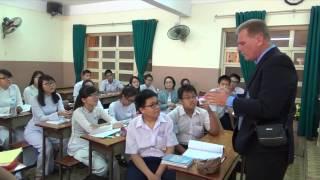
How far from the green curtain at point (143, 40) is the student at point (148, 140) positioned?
4.74m

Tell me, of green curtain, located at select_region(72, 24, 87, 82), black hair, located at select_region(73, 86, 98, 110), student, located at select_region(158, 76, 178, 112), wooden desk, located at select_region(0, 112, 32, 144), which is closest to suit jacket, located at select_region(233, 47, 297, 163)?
black hair, located at select_region(73, 86, 98, 110)

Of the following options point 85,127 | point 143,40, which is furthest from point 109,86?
point 85,127

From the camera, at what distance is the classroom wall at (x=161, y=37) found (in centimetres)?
616

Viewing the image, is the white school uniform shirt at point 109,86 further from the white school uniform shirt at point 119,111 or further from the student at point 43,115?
the white school uniform shirt at point 119,111

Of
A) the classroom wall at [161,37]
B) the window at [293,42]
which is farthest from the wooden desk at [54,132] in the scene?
the window at [293,42]

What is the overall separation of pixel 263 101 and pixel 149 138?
126 centimetres

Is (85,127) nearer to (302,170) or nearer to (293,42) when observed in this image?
(302,170)

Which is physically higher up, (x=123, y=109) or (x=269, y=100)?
(x=269, y=100)

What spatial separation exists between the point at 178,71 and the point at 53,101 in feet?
12.0

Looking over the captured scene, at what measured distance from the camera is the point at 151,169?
239cm

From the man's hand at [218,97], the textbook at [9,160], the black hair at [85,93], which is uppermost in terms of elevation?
the man's hand at [218,97]

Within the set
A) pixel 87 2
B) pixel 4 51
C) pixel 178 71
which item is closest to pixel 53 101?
pixel 178 71

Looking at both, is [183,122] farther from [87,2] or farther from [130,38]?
[87,2]

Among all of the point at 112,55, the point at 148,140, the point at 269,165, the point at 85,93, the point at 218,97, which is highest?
the point at 112,55
